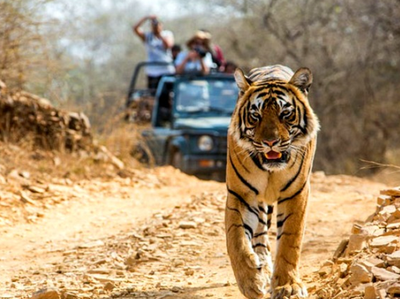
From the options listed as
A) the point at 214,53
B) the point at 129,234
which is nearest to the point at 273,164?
the point at 129,234

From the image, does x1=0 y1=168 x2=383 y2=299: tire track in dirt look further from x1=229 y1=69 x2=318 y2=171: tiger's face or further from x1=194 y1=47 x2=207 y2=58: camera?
x1=194 y1=47 x2=207 y2=58: camera

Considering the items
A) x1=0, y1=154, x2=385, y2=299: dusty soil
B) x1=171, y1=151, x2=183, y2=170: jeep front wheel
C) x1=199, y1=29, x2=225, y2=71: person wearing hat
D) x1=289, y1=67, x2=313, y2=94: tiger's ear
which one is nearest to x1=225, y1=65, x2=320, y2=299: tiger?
x1=289, y1=67, x2=313, y2=94: tiger's ear

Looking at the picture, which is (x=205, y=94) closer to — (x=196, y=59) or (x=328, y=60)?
(x=196, y=59)

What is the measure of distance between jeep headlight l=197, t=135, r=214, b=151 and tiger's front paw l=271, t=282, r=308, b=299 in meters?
6.51

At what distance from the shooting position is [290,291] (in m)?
4.47

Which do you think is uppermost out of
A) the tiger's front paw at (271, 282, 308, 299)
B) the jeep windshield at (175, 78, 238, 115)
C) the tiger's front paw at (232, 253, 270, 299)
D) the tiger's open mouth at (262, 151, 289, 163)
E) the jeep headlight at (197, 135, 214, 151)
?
the tiger's open mouth at (262, 151, 289, 163)

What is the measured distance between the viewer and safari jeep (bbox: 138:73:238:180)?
1100 centimetres

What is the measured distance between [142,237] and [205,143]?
4.51 metres

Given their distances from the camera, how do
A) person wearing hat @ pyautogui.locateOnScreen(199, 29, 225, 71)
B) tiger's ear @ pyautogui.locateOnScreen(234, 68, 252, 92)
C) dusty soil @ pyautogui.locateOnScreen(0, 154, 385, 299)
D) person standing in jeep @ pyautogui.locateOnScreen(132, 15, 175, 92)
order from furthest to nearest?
person standing in jeep @ pyautogui.locateOnScreen(132, 15, 175, 92) < person wearing hat @ pyautogui.locateOnScreen(199, 29, 225, 71) < dusty soil @ pyautogui.locateOnScreen(0, 154, 385, 299) < tiger's ear @ pyautogui.locateOnScreen(234, 68, 252, 92)

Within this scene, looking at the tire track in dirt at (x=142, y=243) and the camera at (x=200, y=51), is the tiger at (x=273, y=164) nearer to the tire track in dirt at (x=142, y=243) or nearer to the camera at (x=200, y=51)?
the tire track in dirt at (x=142, y=243)

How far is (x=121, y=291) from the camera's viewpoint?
5.02 meters

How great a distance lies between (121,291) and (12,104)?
232 inches

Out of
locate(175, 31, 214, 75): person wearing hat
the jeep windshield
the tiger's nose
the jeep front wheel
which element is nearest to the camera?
the tiger's nose

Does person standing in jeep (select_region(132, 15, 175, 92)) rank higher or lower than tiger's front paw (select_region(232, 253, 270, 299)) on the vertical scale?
higher
